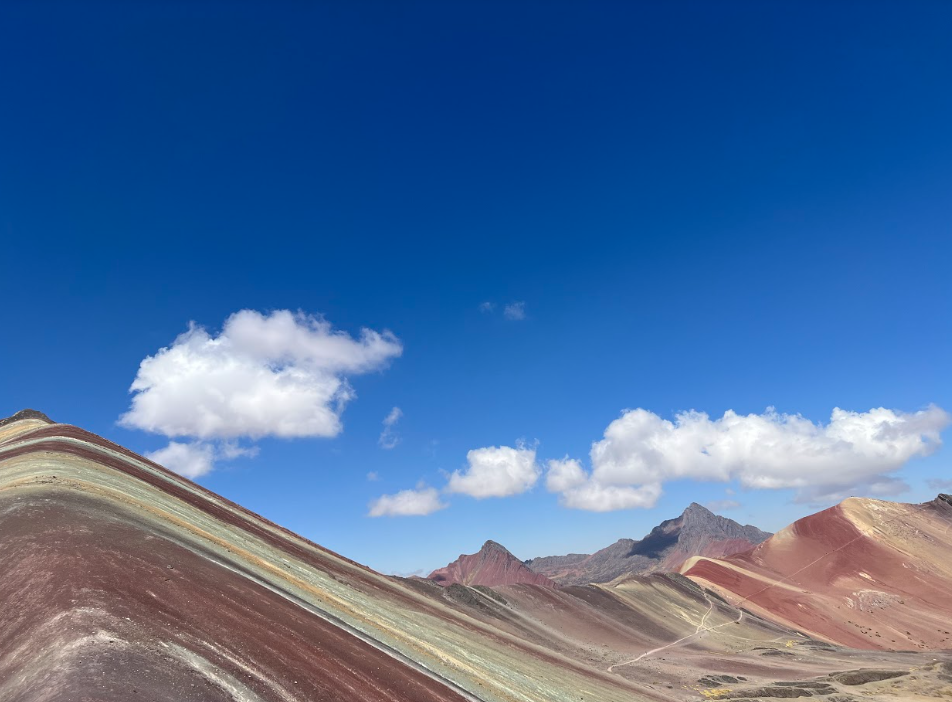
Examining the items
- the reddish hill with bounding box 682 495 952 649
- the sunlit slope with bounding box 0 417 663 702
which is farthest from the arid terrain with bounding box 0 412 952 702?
the reddish hill with bounding box 682 495 952 649

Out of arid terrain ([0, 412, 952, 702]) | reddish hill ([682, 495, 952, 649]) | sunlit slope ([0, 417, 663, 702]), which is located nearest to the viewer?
sunlit slope ([0, 417, 663, 702])

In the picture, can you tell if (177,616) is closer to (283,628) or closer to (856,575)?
(283,628)

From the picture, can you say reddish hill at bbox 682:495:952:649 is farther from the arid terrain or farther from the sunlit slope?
the sunlit slope

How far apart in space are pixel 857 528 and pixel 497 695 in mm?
140278

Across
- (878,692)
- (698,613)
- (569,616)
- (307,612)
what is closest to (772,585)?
(698,613)

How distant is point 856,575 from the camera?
117812 mm

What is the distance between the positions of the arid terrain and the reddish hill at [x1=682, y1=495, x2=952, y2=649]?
4.18 ft

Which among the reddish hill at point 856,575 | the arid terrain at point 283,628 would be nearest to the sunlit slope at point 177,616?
the arid terrain at point 283,628

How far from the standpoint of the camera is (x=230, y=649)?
1755cm

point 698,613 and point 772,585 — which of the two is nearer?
point 698,613

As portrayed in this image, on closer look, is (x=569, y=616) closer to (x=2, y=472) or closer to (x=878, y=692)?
(x=878, y=692)

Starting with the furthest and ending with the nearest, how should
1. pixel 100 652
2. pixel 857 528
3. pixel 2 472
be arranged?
pixel 857 528 → pixel 2 472 → pixel 100 652

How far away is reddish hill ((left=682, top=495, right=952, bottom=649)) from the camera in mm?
98000

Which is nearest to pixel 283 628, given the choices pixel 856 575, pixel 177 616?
pixel 177 616
